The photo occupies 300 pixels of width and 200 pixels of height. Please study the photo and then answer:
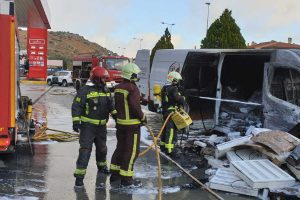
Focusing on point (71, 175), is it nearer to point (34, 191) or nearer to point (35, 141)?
point (34, 191)

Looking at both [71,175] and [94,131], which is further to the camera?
[71,175]

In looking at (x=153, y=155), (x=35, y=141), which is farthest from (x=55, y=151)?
(x=153, y=155)

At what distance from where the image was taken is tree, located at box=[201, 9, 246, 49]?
35906mm

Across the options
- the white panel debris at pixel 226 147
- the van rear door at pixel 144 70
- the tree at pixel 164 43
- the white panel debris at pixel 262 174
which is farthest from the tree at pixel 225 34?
the white panel debris at pixel 262 174

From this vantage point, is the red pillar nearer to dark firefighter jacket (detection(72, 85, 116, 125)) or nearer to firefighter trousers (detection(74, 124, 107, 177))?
firefighter trousers (detection(74, 124, 107, 177))

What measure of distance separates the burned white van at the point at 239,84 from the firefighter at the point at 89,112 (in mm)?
3799

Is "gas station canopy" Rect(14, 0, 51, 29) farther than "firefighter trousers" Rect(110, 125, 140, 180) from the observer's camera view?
Yes

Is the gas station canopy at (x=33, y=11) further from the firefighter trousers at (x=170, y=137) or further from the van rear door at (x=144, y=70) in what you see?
the firefighter trousers at (x=170, y=137)

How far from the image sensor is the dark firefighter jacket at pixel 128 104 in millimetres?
6969

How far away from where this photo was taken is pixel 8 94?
7.64 m

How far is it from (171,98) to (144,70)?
19.4 feet

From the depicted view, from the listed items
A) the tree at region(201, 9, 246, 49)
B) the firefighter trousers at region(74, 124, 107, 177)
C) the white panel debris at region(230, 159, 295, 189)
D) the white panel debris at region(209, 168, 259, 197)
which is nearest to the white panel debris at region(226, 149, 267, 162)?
the white panel debris at region(230, 159, 295, 189)

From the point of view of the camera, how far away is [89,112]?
6996 millimetres

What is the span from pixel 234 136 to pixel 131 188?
12.2ft
